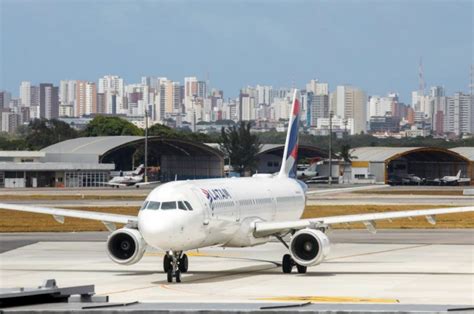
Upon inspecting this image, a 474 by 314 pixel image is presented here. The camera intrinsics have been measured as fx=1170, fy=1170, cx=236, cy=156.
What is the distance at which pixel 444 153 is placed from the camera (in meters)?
188

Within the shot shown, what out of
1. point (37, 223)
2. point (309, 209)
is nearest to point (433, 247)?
point (37, 223)

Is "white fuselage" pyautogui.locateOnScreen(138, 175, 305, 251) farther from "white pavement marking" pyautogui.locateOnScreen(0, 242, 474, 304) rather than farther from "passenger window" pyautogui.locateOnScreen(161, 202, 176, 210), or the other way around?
"white pavement marking" pyautogui.locateOnScreen(0, 242, 474, 304)

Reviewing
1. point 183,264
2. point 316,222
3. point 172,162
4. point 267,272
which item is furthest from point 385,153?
point 183,264

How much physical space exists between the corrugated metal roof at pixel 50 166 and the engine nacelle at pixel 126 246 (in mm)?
127748

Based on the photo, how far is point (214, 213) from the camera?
3962 cm

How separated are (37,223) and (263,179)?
29.5 m

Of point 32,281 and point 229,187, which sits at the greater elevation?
point 229,187

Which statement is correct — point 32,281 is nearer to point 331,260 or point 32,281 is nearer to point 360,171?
point 331,260

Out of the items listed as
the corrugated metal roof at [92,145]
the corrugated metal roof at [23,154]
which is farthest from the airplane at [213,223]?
the corrugated metal roof at [23,154]

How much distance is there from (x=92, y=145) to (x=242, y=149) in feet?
78.8

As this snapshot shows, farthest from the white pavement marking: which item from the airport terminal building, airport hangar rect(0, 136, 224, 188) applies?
the airport terminal building

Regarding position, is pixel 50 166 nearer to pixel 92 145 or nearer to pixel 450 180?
pixel 92 145

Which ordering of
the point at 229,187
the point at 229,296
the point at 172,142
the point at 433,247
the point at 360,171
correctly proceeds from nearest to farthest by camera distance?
the point at 229,296 → the point at 229,187 → the point at 433,247 → the point at 172,142 → the point at 360,171

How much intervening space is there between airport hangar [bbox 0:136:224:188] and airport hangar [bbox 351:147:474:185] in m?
26.0
